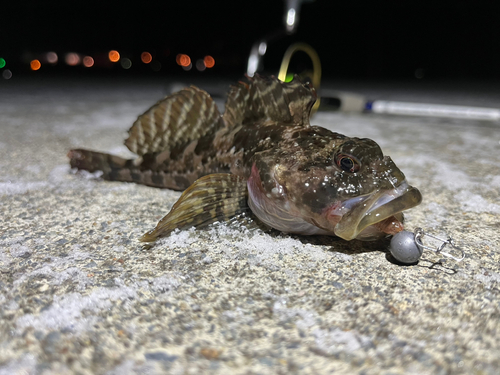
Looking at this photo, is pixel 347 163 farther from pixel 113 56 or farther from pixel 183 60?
pixel 183 60

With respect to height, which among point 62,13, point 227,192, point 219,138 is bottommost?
point 227,192

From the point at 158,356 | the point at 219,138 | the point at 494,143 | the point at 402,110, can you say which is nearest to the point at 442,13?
the point at 402,110

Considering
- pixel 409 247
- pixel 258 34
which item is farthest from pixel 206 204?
pixel 258 34

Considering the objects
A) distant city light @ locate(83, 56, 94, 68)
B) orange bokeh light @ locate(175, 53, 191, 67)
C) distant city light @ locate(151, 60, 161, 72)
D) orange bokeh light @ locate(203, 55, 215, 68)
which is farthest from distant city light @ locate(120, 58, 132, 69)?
orange bokeh light @ locate(203, 55, 215, 68)

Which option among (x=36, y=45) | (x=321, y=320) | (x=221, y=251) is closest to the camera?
(x=321, y=320)

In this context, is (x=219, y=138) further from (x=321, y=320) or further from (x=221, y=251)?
(x=321, y=320)
